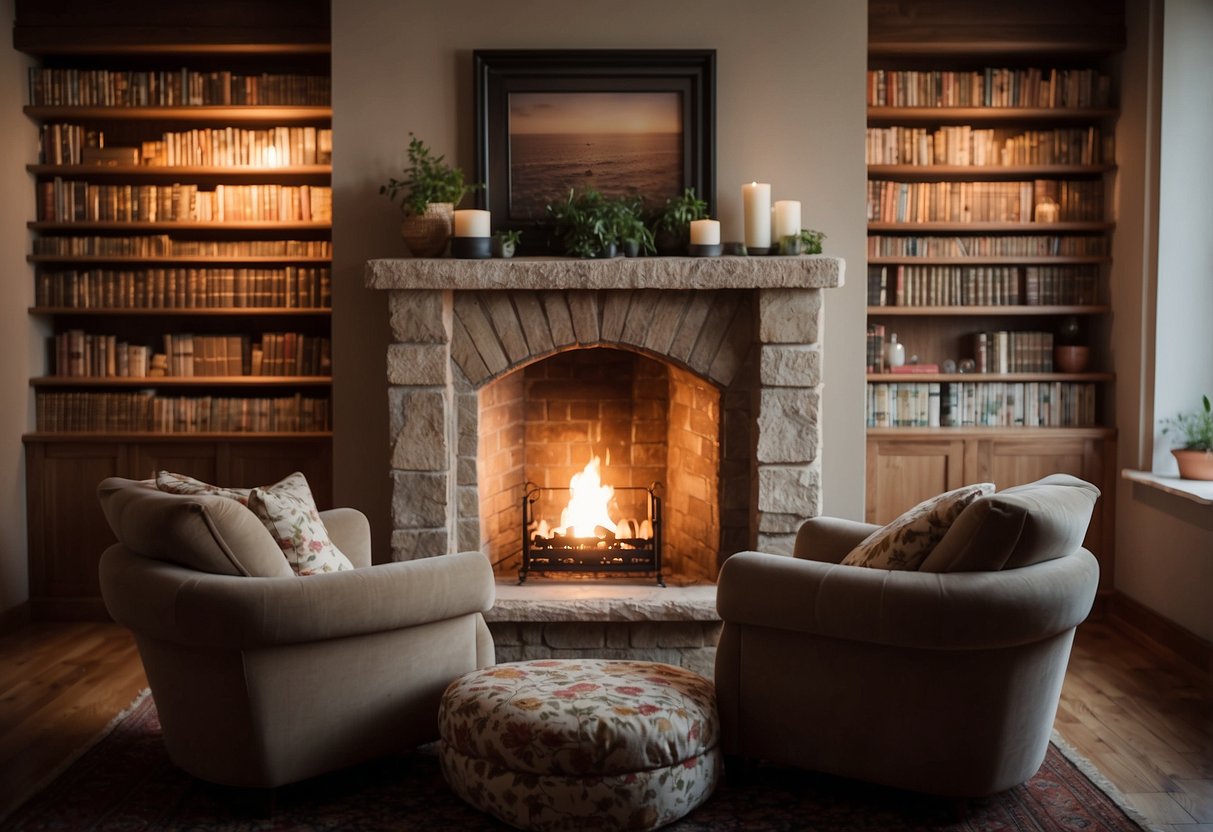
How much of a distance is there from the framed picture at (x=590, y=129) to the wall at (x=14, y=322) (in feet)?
6.71

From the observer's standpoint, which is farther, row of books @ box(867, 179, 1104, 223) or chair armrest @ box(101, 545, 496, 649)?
row of books @ box(867, 179, 1104, 223)

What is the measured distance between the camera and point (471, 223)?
407cm

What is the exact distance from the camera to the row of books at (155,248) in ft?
15.9

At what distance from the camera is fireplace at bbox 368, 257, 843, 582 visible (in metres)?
4.02

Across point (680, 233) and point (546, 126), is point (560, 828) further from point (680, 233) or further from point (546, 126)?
point (546, 126)

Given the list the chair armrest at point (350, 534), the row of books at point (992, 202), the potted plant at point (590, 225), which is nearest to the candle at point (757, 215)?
the potted plant at point (590, 225)

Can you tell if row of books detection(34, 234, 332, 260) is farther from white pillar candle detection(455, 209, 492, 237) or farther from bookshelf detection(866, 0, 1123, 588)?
bookshelf detection(866, 0, 1123, 588)

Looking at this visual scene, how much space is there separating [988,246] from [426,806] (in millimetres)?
3416

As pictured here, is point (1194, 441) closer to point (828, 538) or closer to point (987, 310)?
point (987, 310)

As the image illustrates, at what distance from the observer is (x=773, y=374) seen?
406cm

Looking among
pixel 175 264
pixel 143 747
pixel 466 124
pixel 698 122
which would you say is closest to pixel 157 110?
pixel 175 264

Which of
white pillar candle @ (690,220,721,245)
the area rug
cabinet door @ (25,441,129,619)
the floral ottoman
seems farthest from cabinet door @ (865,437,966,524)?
cabinet door @ (25,441,129,619)

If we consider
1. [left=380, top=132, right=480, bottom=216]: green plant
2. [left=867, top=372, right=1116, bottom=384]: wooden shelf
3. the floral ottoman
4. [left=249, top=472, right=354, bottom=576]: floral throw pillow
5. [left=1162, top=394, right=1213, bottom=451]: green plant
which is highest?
[left=380, top=132, right=480, bottom=216]: green plant

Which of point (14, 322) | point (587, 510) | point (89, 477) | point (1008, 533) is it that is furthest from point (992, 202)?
point (14, 322)
